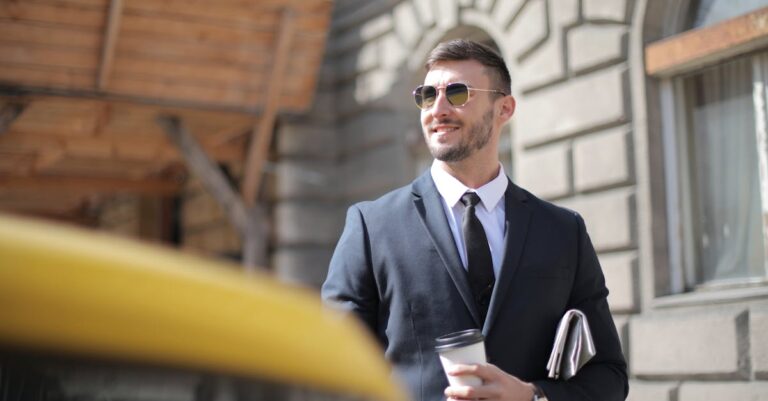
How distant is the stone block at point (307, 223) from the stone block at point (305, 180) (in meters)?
0.11

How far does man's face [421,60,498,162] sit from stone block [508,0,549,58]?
5181mm

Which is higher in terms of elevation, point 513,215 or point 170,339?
point 513,215

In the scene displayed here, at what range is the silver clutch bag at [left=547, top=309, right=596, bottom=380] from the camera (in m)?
2.66

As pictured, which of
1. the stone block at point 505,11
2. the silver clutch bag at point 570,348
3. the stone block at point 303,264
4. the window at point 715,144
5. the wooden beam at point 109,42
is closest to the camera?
the silver clutch bag at point 570,348

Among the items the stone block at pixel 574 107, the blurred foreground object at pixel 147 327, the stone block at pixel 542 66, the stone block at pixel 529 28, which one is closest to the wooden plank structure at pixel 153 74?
the stone block at pixel 529 28

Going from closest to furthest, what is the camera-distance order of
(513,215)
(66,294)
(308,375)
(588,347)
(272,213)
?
(66,294)
(308,375)
(588,347)
(513,215)
(272,213)

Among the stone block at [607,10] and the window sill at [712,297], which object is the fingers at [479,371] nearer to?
the window sill at [712,297]

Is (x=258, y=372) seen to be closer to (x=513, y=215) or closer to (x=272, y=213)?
(x=513, y=215)

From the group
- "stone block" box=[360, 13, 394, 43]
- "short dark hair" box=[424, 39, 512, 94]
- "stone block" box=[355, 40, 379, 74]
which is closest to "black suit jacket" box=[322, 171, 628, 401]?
"short dark hair" box=[424, 39, 512, 94]

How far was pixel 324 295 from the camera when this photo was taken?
2834mm

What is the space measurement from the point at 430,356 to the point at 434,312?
12 centimetres

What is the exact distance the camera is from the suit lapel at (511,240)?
107 inches

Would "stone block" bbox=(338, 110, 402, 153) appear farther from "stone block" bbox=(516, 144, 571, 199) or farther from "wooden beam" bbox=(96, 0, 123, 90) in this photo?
"wooden beam" bbox=(96, 0, 123, 90)

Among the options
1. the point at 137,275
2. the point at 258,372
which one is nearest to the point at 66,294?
the point at 137,275
